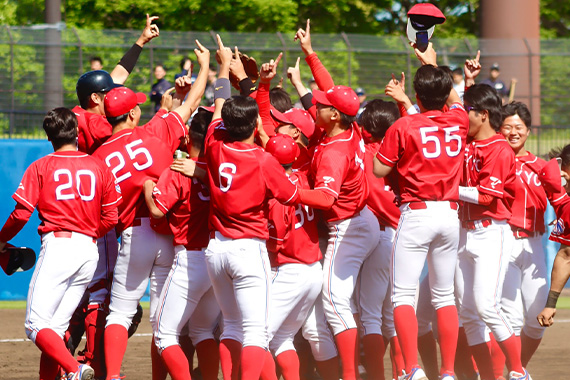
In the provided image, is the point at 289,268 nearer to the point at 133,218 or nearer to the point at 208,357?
the point at 208,357

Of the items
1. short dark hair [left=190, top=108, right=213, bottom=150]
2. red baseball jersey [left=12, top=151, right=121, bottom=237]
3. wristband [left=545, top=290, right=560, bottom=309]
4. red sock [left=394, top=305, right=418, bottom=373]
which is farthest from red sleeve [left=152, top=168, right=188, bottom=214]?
wristband [left=545, top=290, right=560, bottom=309]

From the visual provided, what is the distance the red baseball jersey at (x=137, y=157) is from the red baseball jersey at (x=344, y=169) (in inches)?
42.8

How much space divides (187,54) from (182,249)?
10688 mm

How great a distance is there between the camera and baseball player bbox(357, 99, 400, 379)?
21.2 ft

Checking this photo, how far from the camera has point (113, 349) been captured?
6.13 m

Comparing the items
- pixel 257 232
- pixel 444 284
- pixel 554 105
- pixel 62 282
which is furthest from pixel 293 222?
pixel 554 105

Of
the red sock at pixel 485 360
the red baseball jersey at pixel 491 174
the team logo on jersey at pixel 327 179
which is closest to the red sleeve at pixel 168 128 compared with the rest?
the team logo on jersey at pixel 327 179

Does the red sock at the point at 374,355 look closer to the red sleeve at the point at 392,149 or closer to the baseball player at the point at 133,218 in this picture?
the red sleeve at the point at 392,149

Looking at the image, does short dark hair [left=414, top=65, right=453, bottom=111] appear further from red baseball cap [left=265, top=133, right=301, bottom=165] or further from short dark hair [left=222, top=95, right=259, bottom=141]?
short dark hair [left=222, top=95, right=259, bottom=141]

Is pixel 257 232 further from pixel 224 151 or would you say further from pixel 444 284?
pixel 444 284

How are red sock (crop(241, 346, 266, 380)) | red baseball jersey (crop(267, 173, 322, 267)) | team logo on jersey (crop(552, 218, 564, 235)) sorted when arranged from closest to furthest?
red sock (crop(241, 346, 266, 380)), red baseball jersey (crop(267, 173, 322, 267)), team logo on jersey (crop(552, 218, 564, 235))

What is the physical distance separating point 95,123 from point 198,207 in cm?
127

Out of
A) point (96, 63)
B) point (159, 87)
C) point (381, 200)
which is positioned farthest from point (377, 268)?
point (96, 63)

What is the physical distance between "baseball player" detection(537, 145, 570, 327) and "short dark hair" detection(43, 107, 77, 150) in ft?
11.6
